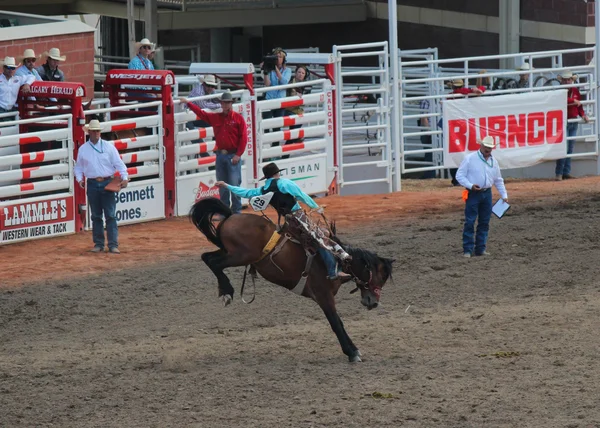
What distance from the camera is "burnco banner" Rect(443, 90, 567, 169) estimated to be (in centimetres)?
1886

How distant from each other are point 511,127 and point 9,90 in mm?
8581

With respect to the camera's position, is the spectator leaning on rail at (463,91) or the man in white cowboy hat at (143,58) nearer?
the man in white cowboy hat at (143,58)

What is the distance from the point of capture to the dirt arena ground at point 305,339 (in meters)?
8.09

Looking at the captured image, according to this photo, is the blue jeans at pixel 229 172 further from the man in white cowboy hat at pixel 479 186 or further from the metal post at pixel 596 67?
the metal post at pixel 596 67

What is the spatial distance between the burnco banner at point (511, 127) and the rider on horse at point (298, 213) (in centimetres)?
978

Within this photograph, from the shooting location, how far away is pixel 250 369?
359 inches

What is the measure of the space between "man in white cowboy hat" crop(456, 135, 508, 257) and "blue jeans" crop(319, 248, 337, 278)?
13.0ft

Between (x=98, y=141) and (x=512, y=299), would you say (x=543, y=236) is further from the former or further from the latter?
(x=98, y=141)

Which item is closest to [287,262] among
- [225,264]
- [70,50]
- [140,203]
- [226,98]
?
[225,264]

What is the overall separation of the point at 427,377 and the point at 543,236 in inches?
234

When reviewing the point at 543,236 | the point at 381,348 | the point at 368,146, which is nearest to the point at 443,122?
the point at 368,146

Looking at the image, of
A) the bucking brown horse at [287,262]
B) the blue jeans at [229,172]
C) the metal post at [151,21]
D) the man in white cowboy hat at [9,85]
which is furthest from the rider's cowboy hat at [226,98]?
the metal post at [151,21]

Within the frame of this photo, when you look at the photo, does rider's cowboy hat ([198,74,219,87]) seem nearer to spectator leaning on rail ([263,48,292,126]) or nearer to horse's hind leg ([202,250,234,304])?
spectator leaning on rail ([263,48,292,126])

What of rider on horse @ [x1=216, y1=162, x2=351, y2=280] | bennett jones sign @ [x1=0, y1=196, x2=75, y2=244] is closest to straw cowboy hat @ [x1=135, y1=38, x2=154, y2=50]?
bennett jones sign @ [x1=0, y1=196, x2=75, y2=244]
